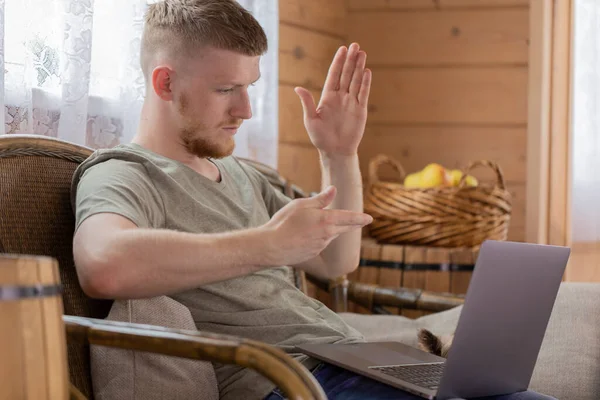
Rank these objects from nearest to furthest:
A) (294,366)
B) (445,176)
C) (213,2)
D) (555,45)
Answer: (294,366), (213,2), (445,176), (555,45)

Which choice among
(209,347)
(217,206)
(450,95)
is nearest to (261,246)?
(209,347)

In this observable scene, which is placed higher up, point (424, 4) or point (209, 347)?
point (424, 4)

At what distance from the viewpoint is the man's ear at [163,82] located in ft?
4.77

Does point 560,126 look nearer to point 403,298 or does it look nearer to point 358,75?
point 403,298

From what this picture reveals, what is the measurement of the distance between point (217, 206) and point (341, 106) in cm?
29

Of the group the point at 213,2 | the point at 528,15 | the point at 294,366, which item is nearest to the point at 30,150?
the point at 213,2

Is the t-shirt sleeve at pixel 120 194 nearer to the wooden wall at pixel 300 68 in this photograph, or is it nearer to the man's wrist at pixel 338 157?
the man's wrist at pixel 338 157

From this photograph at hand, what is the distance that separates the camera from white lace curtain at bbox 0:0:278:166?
1667 mm

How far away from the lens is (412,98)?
10.4ft

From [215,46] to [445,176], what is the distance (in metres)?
1.27

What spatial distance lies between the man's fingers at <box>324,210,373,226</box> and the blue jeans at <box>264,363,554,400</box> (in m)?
0.23

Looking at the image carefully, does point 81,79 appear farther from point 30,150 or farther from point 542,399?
point 542,399

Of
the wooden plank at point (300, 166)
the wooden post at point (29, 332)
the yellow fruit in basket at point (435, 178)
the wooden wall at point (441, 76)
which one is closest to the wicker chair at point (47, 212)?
the wooden post at point (29, 332)

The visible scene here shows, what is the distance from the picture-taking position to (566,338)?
171 cm
